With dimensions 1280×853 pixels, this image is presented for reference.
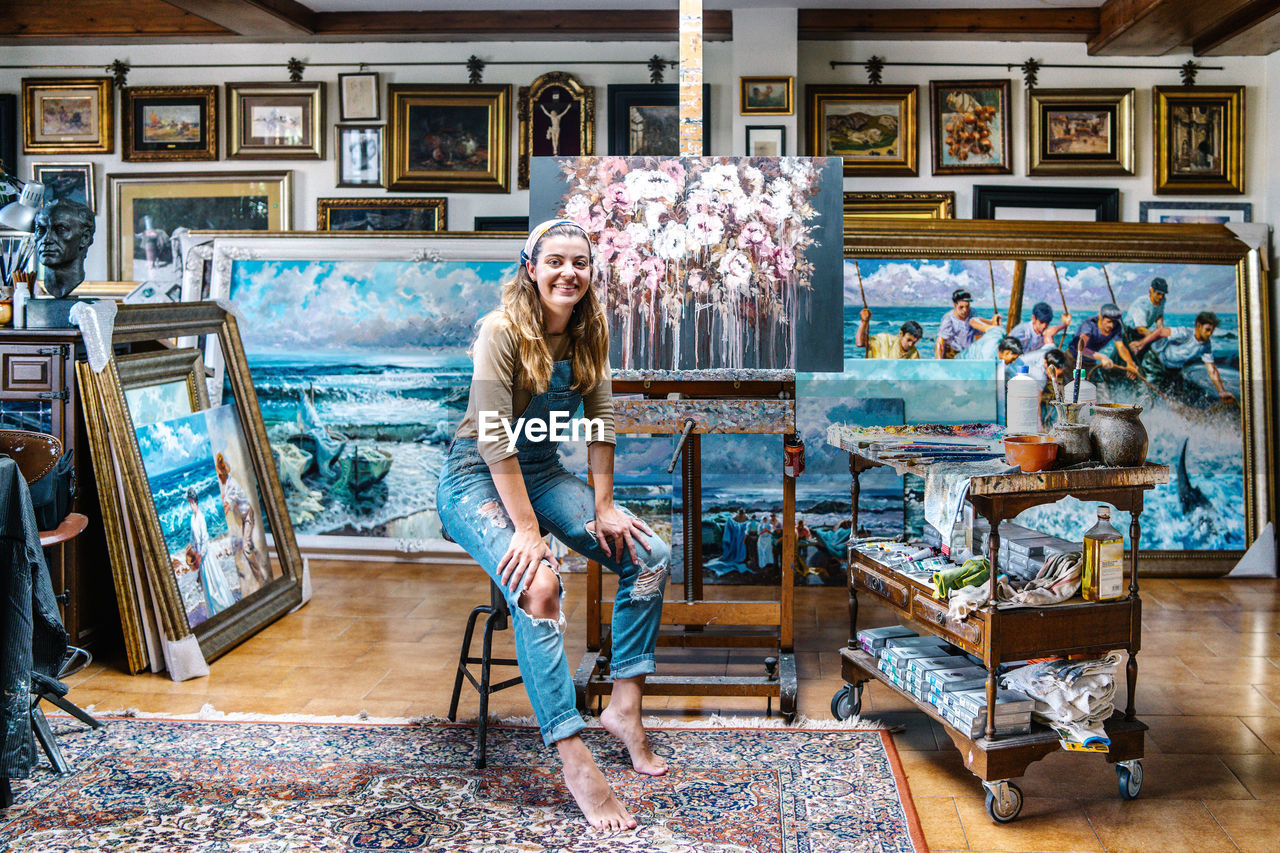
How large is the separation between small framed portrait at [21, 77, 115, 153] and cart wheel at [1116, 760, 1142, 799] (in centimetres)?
541

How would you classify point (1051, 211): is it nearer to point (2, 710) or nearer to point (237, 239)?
point (237, 239)

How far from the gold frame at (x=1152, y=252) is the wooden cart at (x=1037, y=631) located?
235 cm

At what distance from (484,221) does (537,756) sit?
3.19 metres

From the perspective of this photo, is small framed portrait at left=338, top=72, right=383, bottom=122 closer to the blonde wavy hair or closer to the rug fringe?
the blonde wavy hair

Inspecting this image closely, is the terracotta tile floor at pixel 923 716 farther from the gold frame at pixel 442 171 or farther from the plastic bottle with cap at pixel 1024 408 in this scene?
the gold frame at pixel 442 171

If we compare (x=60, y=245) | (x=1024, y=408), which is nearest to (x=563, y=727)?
(x=1024, y=408)

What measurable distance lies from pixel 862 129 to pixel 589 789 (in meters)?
3.77

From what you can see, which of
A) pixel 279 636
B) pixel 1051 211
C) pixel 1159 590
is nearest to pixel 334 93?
pixel 279 636

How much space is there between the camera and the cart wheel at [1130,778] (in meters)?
2.57

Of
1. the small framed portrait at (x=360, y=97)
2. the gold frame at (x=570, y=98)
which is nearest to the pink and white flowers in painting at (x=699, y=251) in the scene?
the gold frame at (x=570, y=98)

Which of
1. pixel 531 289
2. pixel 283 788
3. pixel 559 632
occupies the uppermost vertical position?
pixel 531 289

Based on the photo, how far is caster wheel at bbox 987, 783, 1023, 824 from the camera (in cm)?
244

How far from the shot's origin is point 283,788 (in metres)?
2.61

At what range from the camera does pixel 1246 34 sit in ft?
15.3
